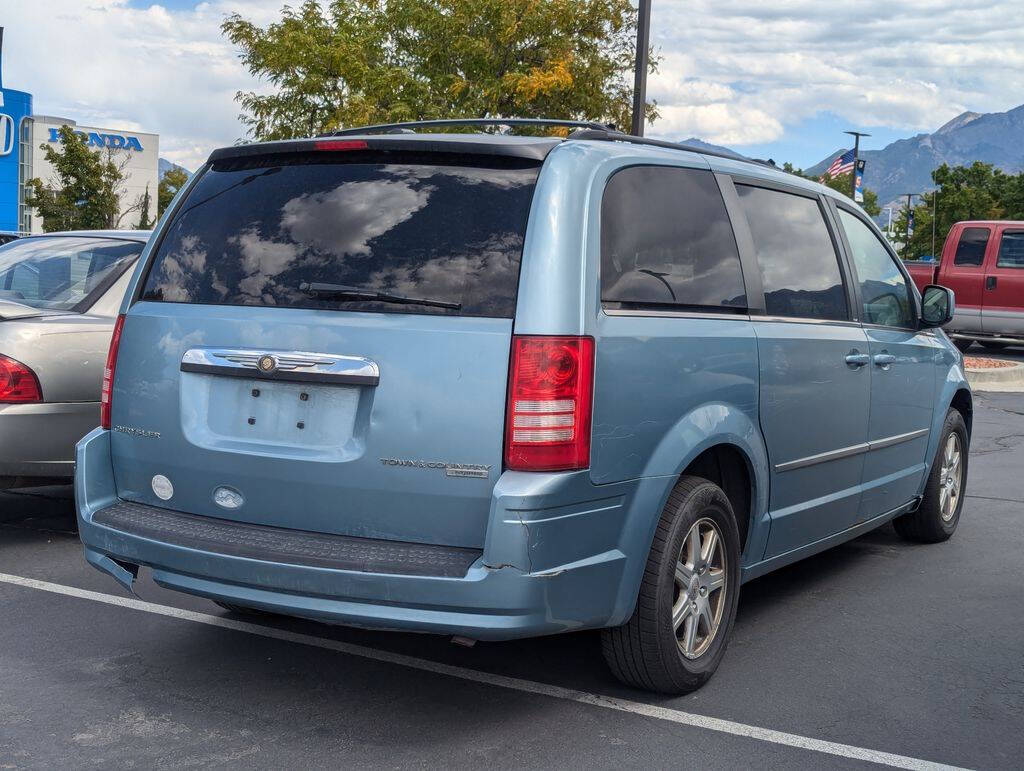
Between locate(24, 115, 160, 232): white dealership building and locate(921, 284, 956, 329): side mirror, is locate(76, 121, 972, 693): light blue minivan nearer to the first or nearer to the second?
locate(921, 284, 956, 329): side mirror

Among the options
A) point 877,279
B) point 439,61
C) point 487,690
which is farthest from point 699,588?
point 439,61

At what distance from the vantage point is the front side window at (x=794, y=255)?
490cm

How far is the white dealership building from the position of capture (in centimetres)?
8962

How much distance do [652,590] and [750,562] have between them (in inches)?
34.9

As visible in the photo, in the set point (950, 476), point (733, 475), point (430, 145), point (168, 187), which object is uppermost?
point (168, 187)

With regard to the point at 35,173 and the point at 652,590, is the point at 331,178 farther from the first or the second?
the point at 35,173

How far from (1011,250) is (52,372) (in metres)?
18.0

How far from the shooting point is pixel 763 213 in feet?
16.4

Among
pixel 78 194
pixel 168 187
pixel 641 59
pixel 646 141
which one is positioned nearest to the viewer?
pixel 646 141

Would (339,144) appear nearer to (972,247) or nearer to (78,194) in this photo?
(972,247)

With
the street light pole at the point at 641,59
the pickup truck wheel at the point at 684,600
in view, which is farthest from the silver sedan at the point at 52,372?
the street light pole at the point at 641,59

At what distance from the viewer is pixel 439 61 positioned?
26719 mm

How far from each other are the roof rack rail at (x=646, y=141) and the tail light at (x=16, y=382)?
320 cm

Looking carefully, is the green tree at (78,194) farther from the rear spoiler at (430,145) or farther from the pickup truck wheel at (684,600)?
the pickup truck wheel at (684,600)
